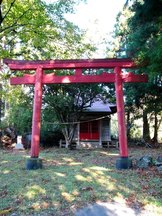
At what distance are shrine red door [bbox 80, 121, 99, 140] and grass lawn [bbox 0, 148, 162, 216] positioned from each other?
35.4ft

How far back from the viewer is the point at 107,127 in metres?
20.3

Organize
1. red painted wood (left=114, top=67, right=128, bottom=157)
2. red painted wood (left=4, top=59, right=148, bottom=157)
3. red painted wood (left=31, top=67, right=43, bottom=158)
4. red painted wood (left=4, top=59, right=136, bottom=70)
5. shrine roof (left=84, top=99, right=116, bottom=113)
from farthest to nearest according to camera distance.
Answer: shrine roof (left=84, top=99, right=116, bottom=113) → red painted wood (left=4, top=59, right=136, bottom=70) → red painted wood (left=4, top=59, right=148, bottom=157) → red painted wood (left=31, top=67, right=43, bottom=158) → red painted wood (left=114, top=67, right=128, bottom=157)

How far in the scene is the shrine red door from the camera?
65.4ft

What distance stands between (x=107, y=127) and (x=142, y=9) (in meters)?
12.4

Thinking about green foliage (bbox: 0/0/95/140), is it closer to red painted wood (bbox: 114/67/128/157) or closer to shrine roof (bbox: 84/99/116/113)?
shrine roof (bbox: 84/99/116/113)

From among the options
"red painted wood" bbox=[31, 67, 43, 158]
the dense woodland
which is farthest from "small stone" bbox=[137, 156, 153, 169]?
the dense woodland

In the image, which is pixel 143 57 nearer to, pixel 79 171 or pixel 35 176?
pixel 79 171

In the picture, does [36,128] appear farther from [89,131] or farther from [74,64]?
[89,131]

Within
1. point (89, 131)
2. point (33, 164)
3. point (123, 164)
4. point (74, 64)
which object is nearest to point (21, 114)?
point (89, 131)

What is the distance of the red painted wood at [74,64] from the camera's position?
9852 mm

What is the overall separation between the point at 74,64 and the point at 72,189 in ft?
16.3

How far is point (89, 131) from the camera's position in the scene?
790 inches

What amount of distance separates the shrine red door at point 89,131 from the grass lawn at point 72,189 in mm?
10803

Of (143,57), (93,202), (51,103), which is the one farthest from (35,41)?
Result: (93,202)
